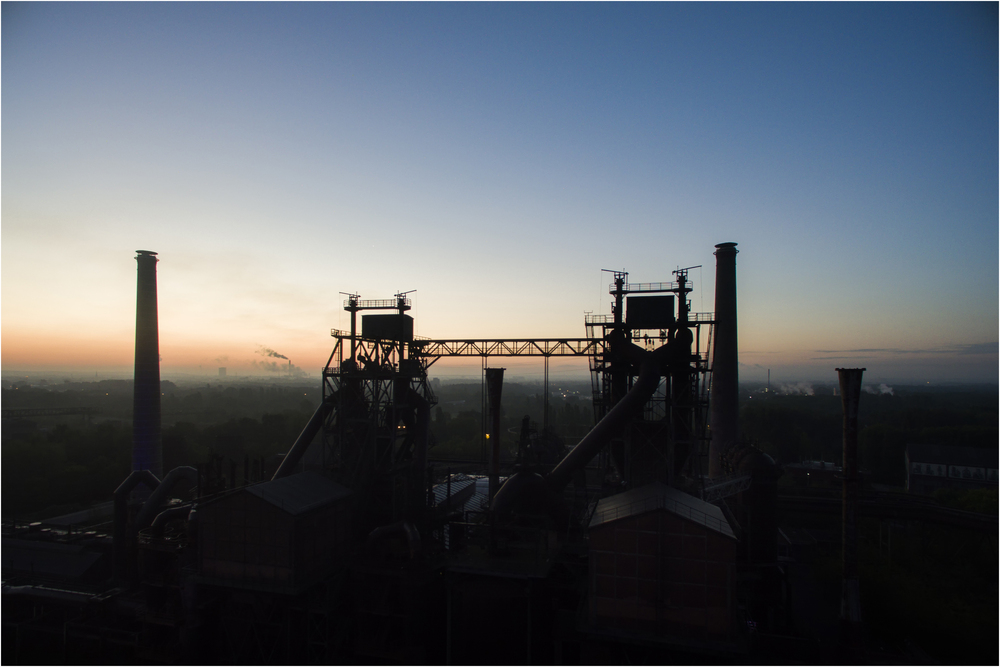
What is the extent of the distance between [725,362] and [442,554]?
926 inches

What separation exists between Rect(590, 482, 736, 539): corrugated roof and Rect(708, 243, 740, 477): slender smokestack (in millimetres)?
18353

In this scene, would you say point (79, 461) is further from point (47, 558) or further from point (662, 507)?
point (662, 507)

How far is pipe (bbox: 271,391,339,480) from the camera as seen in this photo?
80.9 ft

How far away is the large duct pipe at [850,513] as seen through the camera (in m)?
20.0

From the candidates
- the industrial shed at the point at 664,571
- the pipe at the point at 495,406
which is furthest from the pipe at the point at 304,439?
the industrial shed at the point at 664,571

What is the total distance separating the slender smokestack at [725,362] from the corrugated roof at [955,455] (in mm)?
30349

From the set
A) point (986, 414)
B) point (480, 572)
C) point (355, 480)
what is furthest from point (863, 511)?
point (986, 414)

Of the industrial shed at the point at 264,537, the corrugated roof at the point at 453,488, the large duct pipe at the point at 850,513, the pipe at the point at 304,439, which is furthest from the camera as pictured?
the corrugated roof at the point at 453,488

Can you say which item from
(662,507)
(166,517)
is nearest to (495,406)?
(662,507)

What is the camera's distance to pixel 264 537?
19.1m

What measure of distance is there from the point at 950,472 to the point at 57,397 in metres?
157

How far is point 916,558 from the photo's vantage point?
96.9 feet

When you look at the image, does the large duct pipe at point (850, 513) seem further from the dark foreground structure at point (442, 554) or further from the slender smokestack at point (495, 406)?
the slender smokestack at point (495, 406)

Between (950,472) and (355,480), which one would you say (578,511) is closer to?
(355,480)
